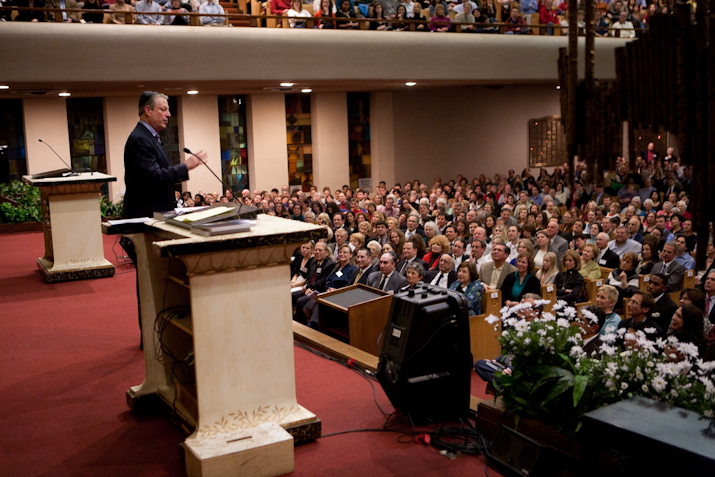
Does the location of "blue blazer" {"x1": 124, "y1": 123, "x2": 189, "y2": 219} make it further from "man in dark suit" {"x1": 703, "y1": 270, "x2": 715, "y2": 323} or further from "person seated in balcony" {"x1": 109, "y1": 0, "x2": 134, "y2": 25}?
"person seated in balcony" {"x1": 109, "y1": 0, "x2": 134, "y2": 25}

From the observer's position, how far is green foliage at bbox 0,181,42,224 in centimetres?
1298

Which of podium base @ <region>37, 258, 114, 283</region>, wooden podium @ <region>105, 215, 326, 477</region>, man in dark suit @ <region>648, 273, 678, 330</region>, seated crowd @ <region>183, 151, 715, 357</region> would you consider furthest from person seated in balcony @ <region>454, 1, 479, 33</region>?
wooden podium @ <region>105, 215, 326, 477</region>

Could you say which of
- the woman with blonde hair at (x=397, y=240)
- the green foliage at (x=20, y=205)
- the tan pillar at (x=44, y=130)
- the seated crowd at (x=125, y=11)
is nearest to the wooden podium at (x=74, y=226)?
the woman with blonde hair at (x=397, y=240)

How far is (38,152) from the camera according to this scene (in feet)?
49.6

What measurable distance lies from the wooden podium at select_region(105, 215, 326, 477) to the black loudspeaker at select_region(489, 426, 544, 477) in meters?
0.88

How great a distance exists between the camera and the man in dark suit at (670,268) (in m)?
6.98

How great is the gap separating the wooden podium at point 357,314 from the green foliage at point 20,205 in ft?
27.1

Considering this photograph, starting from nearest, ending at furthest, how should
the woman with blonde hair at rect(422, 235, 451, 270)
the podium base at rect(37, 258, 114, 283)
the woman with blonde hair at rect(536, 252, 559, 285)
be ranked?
the woman with blonde hair at rect(536, 252, 559, 285), the podium base at rect(37, 258, 114, 283), the woman with blonde hair at rect(422, 235, 451, 270)

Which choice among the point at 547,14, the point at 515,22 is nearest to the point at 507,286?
the point at 515,22

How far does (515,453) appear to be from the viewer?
3473mm

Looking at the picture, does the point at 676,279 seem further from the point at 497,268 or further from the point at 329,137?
the point at 329,137

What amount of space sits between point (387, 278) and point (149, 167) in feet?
10.7

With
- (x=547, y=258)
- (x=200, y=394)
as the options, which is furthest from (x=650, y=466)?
(x=547, y=258)

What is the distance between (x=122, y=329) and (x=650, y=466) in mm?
4041
